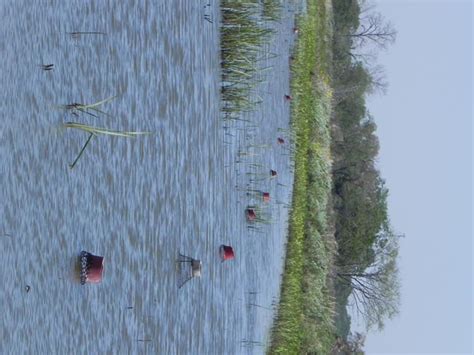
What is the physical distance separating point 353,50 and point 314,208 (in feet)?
37.3

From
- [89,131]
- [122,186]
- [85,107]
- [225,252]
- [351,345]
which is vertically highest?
[85,107]

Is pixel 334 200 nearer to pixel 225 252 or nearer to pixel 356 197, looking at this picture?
pixel 356 197

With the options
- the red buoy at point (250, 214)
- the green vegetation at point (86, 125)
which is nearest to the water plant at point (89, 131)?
the green vegetation at point (86, 125)

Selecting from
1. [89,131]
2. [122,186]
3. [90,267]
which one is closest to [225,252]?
[122,186]

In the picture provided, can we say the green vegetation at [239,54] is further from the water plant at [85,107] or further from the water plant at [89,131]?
the water plant at [85,107]

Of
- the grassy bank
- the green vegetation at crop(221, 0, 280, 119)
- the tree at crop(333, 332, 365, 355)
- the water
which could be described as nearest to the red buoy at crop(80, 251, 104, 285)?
the water

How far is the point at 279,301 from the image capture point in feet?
36.2

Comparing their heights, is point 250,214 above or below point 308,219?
above

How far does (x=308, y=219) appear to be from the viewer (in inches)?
556

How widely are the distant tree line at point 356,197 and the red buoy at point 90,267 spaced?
1374cm

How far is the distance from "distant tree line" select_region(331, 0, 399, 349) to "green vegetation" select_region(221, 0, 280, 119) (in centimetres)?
934

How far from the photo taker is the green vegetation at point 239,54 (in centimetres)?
872

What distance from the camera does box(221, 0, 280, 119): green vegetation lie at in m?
8.72

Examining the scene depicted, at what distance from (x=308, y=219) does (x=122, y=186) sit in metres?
9.05
